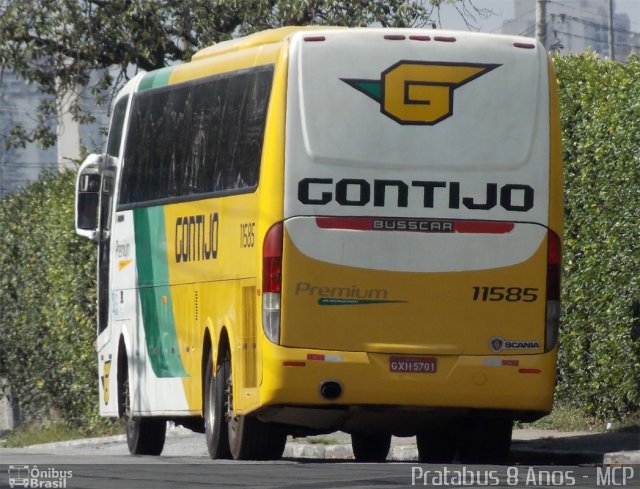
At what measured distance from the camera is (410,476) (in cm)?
1058

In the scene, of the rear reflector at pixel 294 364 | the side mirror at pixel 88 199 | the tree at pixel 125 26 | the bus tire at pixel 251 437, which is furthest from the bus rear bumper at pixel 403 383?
the tree at pixel 125 26

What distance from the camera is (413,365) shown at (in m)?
12.5

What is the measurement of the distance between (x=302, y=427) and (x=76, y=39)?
1209 centimetres

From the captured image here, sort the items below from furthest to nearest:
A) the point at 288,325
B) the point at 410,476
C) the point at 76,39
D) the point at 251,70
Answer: the point at 76,39 < the point at 251,70 < the point at 288,325 < the point at 410,476

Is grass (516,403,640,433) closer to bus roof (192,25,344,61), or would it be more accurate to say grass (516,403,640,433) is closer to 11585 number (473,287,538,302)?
11585 number (473,287,538,302)

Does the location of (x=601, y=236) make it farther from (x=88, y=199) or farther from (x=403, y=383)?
(x=88, y=199)

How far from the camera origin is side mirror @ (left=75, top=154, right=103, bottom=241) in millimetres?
17859

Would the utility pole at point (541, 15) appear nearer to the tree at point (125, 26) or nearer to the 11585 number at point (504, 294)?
the tree at point (125, 26)

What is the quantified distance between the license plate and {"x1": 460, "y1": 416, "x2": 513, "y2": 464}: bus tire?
1230 mm

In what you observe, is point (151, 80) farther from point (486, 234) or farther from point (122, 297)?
point (486, 234)

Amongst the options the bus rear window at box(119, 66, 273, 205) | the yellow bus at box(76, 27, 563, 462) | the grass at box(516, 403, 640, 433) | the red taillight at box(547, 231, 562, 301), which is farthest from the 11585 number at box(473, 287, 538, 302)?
the grass at box(516, 403, 640, 433)

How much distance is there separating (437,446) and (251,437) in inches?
96.9

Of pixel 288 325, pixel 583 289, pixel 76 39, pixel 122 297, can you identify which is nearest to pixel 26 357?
pixel 76 39

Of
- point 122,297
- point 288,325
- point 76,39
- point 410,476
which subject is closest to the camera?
point 410,476
